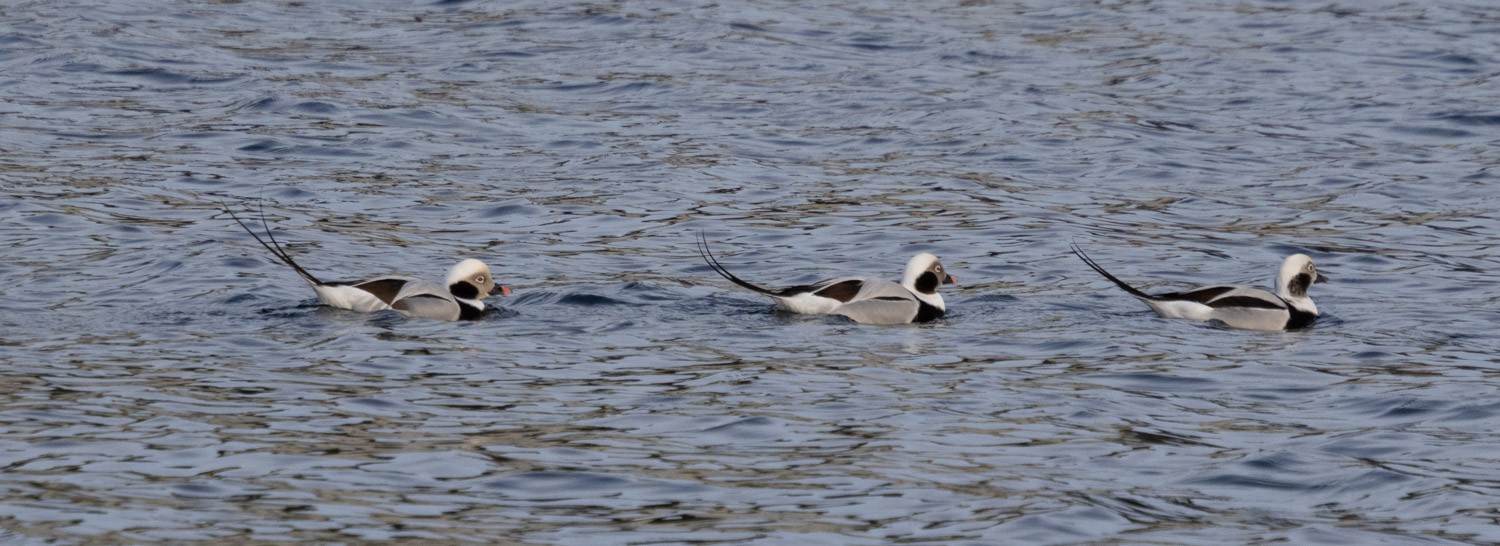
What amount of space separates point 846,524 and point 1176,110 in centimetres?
1365

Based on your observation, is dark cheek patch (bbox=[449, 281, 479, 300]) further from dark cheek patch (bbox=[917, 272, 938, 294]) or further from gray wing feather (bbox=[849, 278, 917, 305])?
dark cheek patch (bbox=[917, 272, 938, 294])

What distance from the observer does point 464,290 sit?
11477 mm

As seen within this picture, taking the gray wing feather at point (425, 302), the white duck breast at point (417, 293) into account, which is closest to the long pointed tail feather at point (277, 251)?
the white duck breast at point (417, 293)

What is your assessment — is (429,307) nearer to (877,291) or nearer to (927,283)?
(877,291)

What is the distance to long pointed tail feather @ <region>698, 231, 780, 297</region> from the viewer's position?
11.5 meters

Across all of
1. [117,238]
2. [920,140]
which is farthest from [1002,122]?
[117,238]

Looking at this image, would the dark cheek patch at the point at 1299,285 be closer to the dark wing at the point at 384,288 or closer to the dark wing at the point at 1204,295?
the dark wing at the point at 1204,295

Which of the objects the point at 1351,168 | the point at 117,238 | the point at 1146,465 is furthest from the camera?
the point at 1351,168

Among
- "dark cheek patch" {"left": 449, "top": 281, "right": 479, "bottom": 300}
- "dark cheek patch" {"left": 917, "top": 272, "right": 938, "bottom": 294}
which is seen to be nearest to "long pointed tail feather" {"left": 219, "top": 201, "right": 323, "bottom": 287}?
"dark cheek patch" {"left": 449, "top": 281, "right": 479, "bottom": 300}

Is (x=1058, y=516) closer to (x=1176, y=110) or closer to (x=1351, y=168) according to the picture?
(x=1351, y=168)

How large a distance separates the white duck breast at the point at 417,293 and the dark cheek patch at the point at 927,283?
8.40 ft

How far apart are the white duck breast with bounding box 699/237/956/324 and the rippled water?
5.6 inches

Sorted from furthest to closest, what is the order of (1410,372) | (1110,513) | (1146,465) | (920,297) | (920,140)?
(920,140) → (920,297) → (1410,372) → (1146,465) → (1110,513)

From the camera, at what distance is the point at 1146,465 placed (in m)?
7.77
